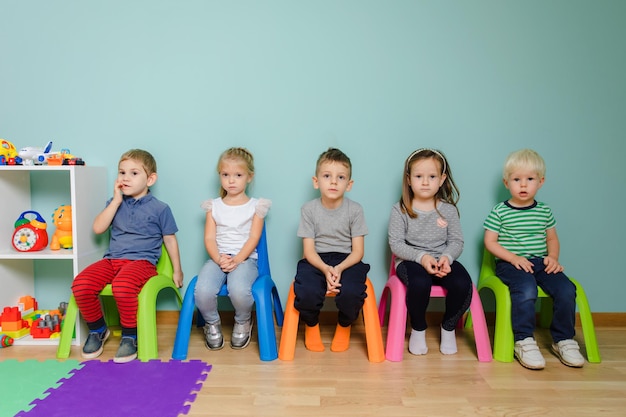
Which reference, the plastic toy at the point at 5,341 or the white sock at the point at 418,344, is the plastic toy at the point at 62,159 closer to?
the plastic toy at the point at 5,341

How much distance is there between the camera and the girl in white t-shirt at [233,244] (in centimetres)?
218

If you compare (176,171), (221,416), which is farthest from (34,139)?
(221,416)

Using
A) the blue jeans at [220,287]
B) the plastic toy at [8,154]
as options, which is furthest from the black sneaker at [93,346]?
the plastic toy at [8,154]

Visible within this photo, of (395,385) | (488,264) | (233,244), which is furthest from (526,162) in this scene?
(233,244)

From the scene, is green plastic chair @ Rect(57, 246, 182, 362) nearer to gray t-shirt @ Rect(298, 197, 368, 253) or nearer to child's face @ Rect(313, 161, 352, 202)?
gray t-shirt @ Rect(298, 197, 368, 253)

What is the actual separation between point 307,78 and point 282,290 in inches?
42.4

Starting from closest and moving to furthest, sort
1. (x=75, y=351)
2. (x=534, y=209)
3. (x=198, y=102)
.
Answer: (x=75, y=351) → (x=534, y=209) → (x=198, y=102)

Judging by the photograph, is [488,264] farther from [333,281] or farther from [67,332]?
[67,332]

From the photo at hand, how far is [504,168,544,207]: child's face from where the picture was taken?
2.29m

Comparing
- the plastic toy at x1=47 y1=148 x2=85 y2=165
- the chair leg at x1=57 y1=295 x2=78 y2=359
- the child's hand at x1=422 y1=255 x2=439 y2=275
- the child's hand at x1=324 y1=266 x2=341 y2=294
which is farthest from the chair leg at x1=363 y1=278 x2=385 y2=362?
the plastic toy at x1=47 y1=148 x2=85 y2=165

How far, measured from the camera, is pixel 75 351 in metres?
2.18

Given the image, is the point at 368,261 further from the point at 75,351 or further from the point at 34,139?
the point at 34,139

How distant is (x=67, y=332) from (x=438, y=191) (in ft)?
5.89

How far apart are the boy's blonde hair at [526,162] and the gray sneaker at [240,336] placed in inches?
55.1
